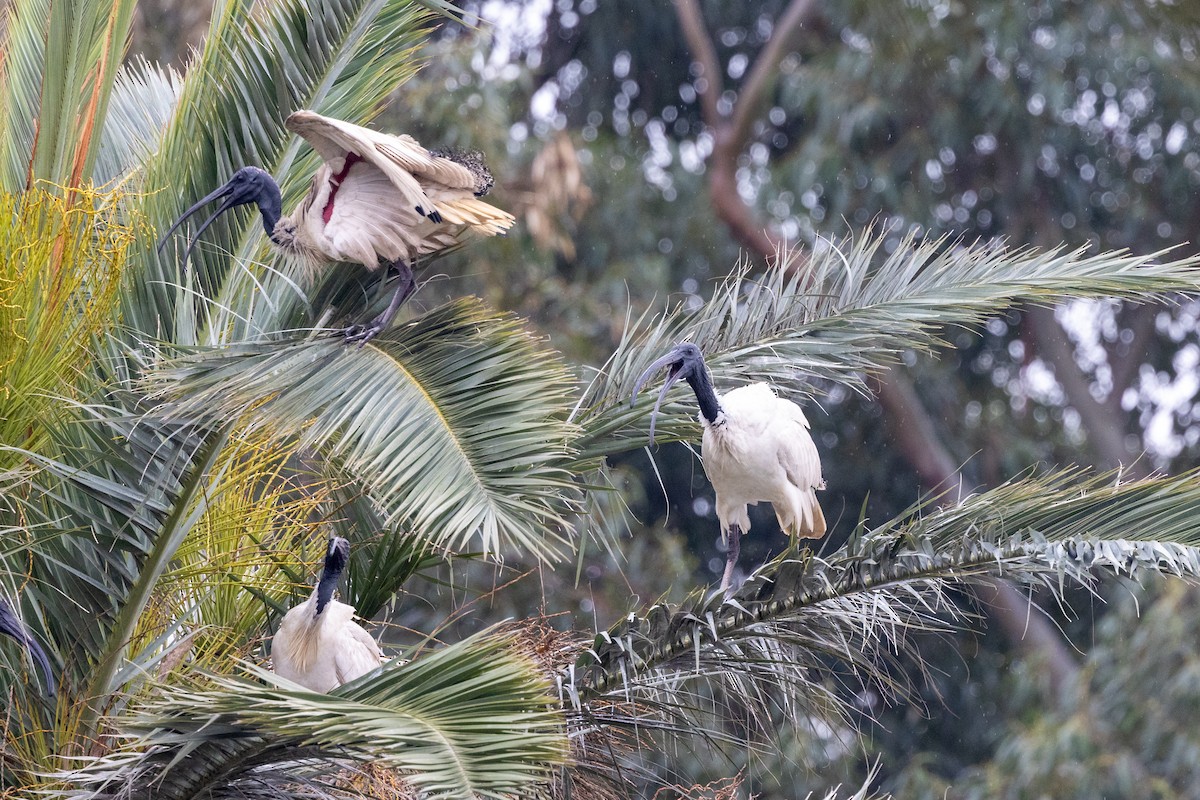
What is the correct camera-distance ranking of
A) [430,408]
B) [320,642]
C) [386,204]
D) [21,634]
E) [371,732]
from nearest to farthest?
[371,732] → [430,408] → [21,634] → [386,204] → [320,642]

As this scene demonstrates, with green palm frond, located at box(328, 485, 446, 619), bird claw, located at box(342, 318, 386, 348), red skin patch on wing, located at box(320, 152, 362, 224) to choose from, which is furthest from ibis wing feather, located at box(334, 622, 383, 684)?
red skin patch on wing, located at box(320, 152, 362, 224)

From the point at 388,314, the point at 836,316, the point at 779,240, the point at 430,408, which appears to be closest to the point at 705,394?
the point at 836,316

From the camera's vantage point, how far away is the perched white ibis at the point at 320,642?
4.35 metres

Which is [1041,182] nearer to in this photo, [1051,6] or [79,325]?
[1051,6]

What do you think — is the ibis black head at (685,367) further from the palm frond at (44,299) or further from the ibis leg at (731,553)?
the palm frond at (44,299)

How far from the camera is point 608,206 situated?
13906 mm

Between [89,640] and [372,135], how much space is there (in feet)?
5.18

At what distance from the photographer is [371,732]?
9.95 ft

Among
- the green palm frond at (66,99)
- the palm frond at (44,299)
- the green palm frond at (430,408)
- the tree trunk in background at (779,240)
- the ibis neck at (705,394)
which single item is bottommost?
the tree trunk in background at (779,240)

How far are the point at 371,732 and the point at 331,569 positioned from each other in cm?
133

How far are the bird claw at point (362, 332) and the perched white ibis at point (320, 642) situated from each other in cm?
59

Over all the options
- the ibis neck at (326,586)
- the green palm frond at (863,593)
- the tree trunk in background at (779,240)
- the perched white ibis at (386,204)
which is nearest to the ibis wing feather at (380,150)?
the perched white ibis at (386,204)

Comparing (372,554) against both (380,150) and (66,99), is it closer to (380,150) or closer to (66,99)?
(380,150)

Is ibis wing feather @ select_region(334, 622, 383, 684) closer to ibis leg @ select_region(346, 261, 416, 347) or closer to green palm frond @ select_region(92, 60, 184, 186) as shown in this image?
ibis leg @ select_region(346, 261, 416, 347)
